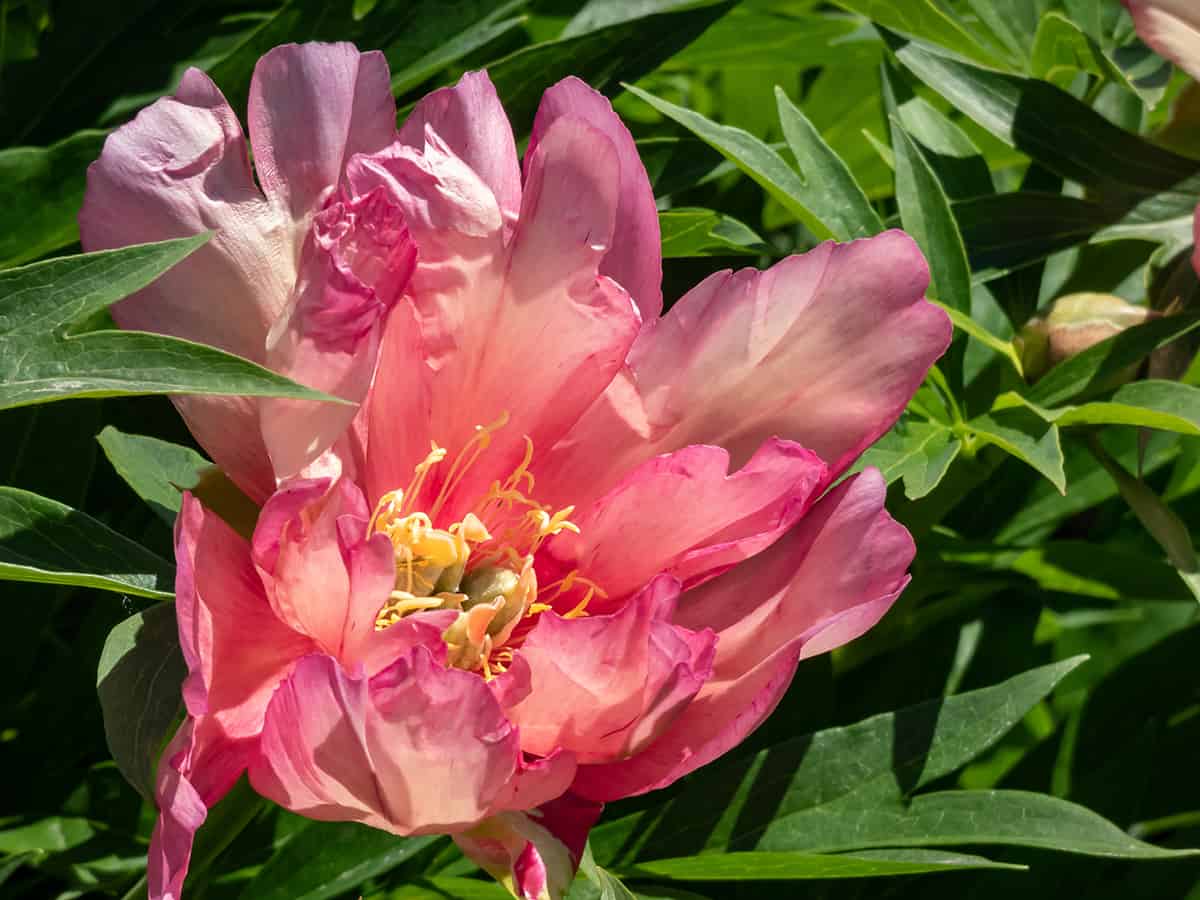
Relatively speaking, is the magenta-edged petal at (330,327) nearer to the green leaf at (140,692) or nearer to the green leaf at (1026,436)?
the green leaf at (140,692)

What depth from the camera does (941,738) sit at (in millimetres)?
789

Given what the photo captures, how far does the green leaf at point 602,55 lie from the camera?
2.86ft

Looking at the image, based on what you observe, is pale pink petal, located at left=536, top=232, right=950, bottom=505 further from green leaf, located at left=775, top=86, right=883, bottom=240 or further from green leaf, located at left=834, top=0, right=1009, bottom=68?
green leaf, located at left=834, top=0, right=1009, bottom=68

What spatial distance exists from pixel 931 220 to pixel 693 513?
304mm

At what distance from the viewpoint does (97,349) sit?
1.87 ft

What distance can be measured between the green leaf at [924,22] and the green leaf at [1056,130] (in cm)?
4

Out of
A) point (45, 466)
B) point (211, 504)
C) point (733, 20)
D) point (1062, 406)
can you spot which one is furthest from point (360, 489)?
point (733, 20)

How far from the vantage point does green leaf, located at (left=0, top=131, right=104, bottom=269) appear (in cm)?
81

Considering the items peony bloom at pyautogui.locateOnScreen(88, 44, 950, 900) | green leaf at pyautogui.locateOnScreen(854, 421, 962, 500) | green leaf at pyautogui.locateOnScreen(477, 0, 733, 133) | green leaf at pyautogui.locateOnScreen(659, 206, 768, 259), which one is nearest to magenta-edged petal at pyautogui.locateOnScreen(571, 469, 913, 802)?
peony bloom at pyautogui.locateOnScreen(88, 44, 950, 900)

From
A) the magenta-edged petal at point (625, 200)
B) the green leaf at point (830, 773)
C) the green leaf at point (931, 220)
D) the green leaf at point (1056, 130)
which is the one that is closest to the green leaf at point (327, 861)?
the green leaf at point (830, 773)

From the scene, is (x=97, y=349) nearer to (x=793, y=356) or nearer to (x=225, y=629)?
(x=225, y=629)

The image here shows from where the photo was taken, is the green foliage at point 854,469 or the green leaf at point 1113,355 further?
the green leaf at point 1113,355

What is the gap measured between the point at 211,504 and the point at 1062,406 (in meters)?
0.51

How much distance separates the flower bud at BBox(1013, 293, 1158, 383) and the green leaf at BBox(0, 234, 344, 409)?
52 centimetres
